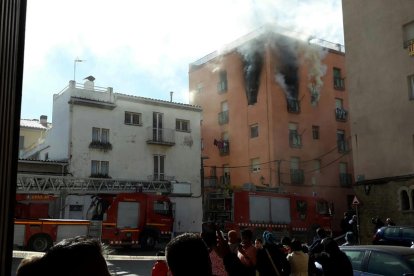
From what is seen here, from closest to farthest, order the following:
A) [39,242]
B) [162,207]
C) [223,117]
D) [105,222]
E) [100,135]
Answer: [39,242], [105,222], [162,207], [100,135], [223,117]

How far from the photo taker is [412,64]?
67.6ft

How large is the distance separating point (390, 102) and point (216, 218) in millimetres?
9775

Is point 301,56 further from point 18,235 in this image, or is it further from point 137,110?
point 18,235

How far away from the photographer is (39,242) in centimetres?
1733

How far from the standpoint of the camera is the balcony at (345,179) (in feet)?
113

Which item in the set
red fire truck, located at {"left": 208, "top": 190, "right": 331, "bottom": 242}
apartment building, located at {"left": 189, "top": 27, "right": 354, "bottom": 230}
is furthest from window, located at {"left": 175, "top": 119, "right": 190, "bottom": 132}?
red fire truck, located at {"left": 208, "top": 190, "right": 331, "bottom": 242}

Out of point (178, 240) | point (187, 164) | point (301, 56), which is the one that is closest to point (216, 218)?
point (187, 164)

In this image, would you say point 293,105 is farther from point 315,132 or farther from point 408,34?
point 408,34

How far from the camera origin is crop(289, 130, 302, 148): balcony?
33.2 metres

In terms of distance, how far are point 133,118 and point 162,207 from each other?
952 centimetres

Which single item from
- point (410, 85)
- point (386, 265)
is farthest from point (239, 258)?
point (410, 85)

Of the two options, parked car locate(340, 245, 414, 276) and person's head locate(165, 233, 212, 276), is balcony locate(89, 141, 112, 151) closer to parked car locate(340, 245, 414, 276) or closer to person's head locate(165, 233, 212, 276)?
parked car locate(340, 245, 414, 276)

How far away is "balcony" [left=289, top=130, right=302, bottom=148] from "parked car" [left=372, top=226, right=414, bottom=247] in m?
18.5

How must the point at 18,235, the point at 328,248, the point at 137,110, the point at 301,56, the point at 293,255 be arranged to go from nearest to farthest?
the point at 328,248
the point at 293,255
the point at 18,235
the point at 137,110
the point at 301,56
